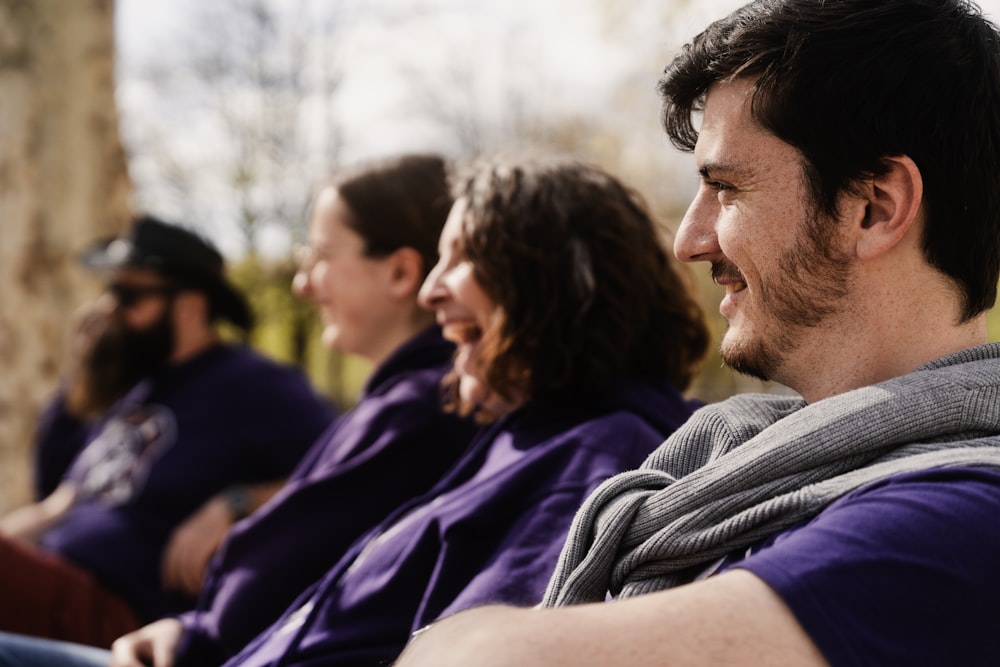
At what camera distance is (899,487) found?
1.20 meters

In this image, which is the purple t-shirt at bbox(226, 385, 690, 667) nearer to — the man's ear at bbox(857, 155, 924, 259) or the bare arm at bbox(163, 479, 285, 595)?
the man's ear at bbox(857, 155, 924, 259)

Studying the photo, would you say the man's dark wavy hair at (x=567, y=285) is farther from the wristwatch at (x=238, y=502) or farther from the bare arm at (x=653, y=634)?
the wristwatch at (x=238, y=502)

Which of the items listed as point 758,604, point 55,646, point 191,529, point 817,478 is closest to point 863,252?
point 817,478

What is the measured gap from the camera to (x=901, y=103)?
143cm

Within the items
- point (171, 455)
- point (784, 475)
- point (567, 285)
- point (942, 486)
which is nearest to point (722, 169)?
point (784, 475)

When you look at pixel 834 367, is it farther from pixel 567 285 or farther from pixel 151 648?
pixel 151 648

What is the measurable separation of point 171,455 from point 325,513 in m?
1.79

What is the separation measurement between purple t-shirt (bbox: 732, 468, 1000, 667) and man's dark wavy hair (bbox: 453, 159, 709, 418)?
1.19 m

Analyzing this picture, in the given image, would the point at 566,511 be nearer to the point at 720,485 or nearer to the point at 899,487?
the point at 720,485

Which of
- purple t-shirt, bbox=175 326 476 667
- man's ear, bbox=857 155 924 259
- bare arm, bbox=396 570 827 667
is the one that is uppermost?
man's ear, bbox=857 155 924 259

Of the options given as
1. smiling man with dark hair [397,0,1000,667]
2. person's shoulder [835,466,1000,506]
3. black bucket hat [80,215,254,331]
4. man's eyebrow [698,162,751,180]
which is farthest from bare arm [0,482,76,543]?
person's shoulder [835,466,1000,506]

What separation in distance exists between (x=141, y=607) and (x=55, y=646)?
1.40 m

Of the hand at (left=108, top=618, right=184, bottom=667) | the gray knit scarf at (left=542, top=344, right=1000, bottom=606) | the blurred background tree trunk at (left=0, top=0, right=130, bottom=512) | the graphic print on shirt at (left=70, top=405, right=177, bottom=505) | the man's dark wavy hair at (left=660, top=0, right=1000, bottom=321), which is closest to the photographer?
the gray knit scarf at (left=542, top=344, right=1000, bottom=606)

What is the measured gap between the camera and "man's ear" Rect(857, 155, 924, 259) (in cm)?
145
